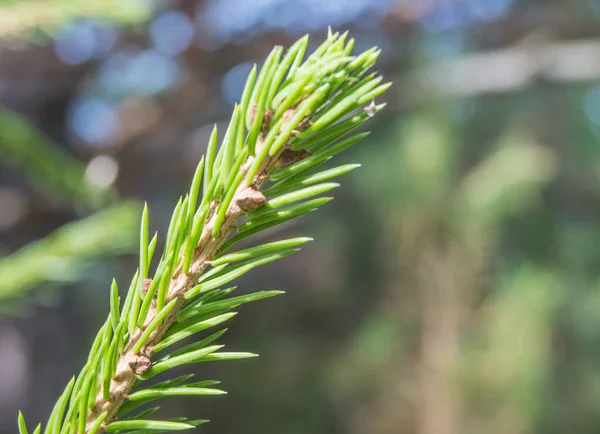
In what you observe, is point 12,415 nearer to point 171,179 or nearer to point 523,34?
point 171,179

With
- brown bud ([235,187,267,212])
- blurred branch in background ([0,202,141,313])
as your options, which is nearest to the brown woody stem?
brown bud ([235,187,267,212])

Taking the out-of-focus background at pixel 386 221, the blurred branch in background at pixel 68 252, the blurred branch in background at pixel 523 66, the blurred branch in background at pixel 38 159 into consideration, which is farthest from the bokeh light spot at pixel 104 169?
the blurred branch in background at pixel 523 66

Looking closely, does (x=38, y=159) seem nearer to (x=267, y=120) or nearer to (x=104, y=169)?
(x=267, y=120)

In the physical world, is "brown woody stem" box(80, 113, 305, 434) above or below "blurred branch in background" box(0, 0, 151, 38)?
below

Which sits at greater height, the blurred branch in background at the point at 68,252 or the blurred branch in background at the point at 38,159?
the blurred branch in background at the point at 38,159

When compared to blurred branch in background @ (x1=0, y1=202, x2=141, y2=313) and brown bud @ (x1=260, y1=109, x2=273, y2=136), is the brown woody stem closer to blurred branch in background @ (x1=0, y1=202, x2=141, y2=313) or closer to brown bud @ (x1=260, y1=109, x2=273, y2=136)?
brown bud @ (x1=260, y1=109, x2=273, y2=136)

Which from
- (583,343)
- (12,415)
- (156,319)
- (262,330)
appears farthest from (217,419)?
(156,319)

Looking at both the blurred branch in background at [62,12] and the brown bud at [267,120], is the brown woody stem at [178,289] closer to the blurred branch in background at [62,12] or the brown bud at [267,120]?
the brown bud at [267,120]
